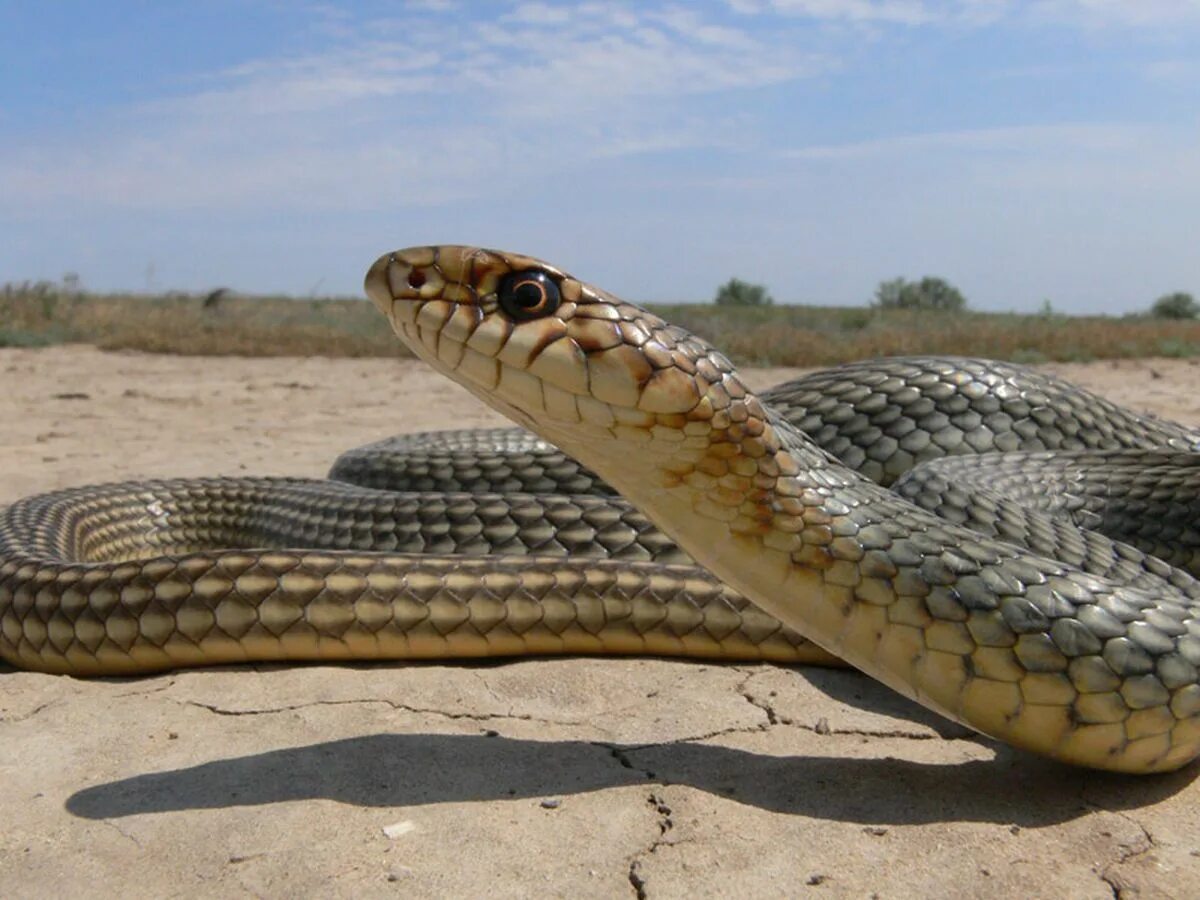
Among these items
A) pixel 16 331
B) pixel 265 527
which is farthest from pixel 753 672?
pixel 16 331

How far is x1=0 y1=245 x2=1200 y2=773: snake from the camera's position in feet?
9.24

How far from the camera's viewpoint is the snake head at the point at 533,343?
282cm

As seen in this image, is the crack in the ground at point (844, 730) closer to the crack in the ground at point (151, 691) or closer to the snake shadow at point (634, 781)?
the snake shadow at point (634, 781)

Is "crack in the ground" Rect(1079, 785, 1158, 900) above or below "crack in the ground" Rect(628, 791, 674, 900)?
above

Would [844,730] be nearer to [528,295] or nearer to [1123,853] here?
[1123,853]

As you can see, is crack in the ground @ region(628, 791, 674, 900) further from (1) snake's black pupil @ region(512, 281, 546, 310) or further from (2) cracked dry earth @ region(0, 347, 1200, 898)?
(1) snake's black pupil @ region(512, 281, 546, 310)

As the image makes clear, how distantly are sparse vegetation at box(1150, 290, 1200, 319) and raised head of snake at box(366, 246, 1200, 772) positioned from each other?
138 ft

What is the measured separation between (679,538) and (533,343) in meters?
0.60

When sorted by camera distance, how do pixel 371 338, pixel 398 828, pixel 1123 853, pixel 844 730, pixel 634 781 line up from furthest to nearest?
pixel 371 338 → pixel 844 730 → pixel 634 781 → pixel 398 828 → pixel 1123 853

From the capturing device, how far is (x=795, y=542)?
2922 mm

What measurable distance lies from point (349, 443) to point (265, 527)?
409cm

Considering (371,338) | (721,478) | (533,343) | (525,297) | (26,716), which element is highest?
(525,297)

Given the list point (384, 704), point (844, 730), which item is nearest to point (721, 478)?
point (844, 730)

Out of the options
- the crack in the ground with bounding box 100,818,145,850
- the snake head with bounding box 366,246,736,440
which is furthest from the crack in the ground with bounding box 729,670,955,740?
the crack in the ground with bounding box 100,818,145,850
